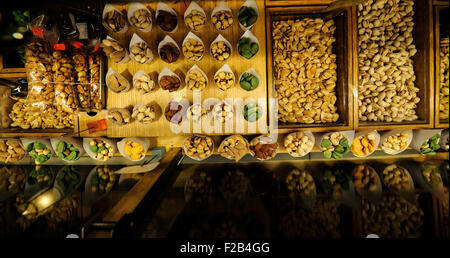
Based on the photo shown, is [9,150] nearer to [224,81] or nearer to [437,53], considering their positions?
[224,81]

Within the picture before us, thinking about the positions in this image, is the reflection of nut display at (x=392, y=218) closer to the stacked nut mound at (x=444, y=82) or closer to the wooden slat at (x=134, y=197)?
the wooden slat at (x=134, y=197)

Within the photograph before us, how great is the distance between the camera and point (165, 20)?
164 centimetres

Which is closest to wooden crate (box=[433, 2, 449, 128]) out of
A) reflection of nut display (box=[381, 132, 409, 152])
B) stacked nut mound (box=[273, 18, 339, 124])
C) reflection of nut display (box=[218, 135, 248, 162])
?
reflection of nut display (box=[381, 132, 409, 152])

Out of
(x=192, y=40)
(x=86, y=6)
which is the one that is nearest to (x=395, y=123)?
(x=192, y=40)

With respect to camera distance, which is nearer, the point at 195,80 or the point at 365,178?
the point at 365,178

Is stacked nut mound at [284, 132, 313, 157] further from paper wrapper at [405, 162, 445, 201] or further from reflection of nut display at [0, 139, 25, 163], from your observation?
reflection of nut display at [0, 139, 25, 163]

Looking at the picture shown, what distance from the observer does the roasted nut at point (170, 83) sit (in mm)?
1690

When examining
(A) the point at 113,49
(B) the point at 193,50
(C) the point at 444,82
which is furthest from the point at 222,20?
(C) the point at 444,82

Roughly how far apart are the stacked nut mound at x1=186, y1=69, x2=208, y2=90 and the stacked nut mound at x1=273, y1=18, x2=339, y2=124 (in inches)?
28.7

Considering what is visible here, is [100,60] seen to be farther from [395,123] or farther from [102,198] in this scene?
[395,123]

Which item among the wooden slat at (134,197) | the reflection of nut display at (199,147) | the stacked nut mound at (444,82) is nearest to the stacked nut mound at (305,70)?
the reflection of nut display at (199,147)

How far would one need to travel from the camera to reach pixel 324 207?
3.64 feet

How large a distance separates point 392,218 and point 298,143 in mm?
809
